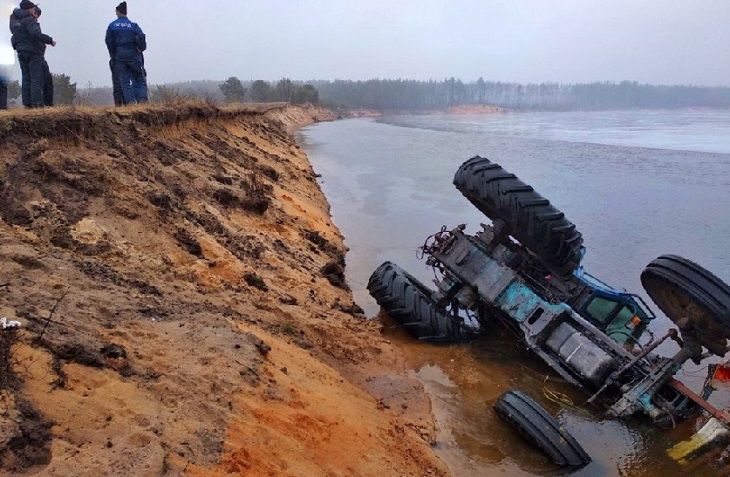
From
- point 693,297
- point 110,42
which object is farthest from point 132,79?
point 693,297

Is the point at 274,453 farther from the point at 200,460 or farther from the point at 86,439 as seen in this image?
the point at 86,439

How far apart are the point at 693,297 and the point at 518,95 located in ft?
590

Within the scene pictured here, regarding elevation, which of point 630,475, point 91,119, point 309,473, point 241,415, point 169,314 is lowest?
point 630,475

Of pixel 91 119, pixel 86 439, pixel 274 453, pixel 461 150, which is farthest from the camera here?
pixel 461 150

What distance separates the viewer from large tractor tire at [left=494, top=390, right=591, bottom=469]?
16.2 ft

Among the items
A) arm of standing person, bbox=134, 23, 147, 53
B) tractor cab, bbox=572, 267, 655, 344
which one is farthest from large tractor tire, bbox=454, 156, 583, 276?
arm of standing person, bbox=134, 23, 147, 53

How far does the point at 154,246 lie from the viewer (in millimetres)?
6129

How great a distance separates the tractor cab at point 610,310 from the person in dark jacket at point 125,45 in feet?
25.1

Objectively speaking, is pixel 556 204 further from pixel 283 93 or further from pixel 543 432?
pixel 283 93

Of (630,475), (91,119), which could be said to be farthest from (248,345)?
(91,119)

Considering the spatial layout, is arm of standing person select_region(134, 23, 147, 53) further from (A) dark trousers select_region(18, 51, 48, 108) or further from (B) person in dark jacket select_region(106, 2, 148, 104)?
(A) dark trousers select_region(18, 51, 48, 108)

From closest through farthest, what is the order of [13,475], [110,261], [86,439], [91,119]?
[13,475] < [86,439] < [110,261] < [91,119]

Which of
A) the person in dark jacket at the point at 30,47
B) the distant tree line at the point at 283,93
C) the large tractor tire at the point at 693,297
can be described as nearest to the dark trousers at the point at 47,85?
the person in dark jacket at the point at 30,47

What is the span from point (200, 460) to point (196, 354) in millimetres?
1143
